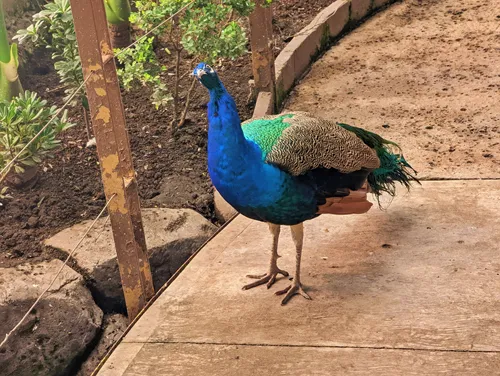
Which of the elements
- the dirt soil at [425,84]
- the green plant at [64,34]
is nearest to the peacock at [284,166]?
the dirt soil at [425,84]

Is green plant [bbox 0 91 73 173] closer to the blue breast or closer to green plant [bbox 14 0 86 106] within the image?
green plant [bbox 14 0 86 106]

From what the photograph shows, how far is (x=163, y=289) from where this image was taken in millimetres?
3330

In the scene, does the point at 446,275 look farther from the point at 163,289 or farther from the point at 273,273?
the point at 163,289

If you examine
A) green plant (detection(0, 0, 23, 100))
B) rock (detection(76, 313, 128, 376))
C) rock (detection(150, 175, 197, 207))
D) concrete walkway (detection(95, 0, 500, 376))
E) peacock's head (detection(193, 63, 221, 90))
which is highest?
peacock's head (detection(193, 63, 221, 90))

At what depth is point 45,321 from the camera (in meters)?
3.23

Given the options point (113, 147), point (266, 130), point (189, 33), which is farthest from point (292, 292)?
point (189, 33)

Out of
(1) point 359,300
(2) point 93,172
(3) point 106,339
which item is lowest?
(3) point 106,339

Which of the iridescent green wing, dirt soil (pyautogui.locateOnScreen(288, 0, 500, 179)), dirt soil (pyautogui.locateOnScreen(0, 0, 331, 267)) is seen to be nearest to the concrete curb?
dirt soil (pyautogui.locateOnScreen(288, 0, 500, 179))

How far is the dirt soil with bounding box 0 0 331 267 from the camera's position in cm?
368

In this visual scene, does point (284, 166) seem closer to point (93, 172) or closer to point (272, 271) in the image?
point (272, 271)

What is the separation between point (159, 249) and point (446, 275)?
1.38m

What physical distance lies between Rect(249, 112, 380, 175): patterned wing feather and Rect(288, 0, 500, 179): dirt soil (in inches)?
43.8

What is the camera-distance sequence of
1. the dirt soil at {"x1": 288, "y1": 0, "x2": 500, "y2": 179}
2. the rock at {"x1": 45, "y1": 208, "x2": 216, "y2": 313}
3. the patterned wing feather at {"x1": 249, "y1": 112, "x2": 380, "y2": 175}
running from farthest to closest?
the dirt soil at {"x1": 288, "y1": 0, "x2": 500, "y2": 179} < the rock at {"x1": 45, "y1": 208, "x2": 216, "y2": 313} < the patterned wing feather at {"x1": 249, "y1": 112, "x2": 380, "y2": 175}

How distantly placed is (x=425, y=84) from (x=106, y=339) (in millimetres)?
3301
